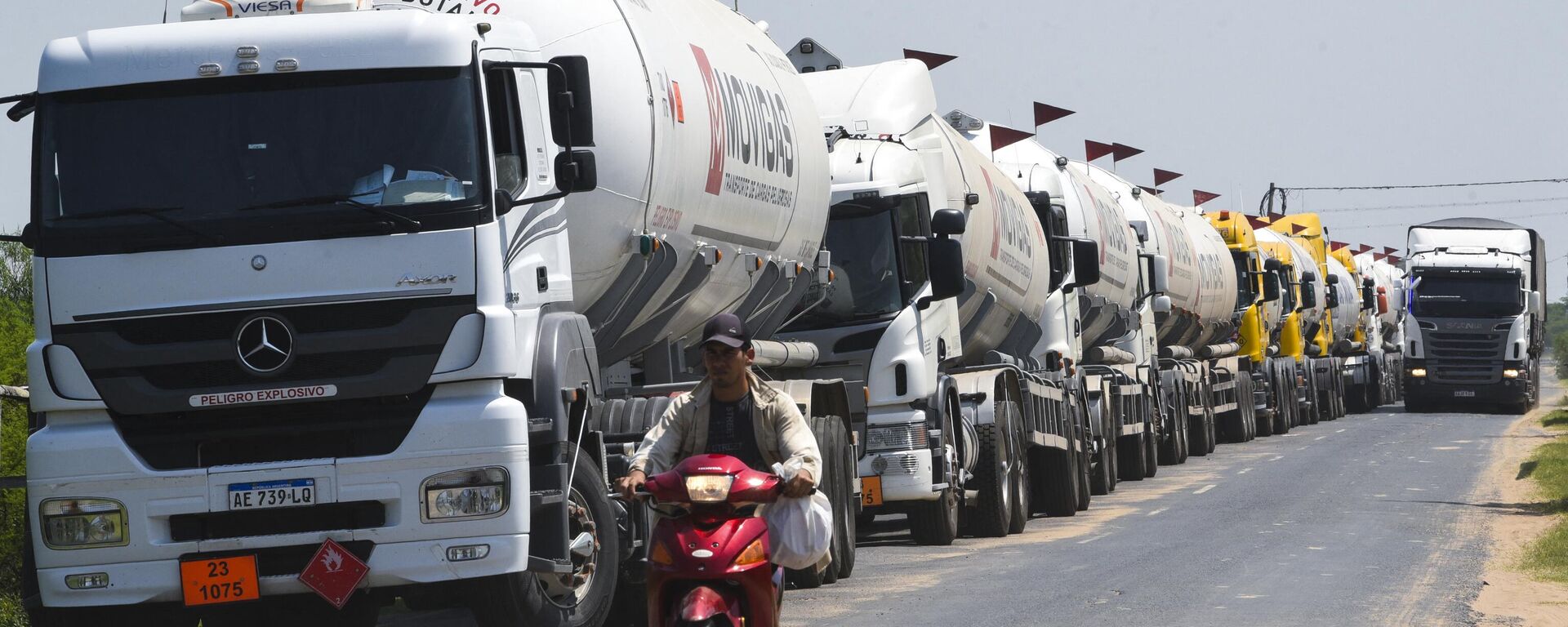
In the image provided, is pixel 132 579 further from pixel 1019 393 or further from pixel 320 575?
A: pixel 1019 393

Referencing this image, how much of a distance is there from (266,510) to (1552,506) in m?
14.8

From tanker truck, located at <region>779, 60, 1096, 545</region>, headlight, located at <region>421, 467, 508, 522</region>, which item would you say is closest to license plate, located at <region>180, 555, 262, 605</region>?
headlight, located at <region>421, 467, 508, 522</region>

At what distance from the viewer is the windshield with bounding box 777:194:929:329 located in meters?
15.0

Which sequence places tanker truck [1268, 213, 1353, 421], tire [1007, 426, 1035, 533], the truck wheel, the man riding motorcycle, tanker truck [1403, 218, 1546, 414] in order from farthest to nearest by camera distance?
tanker truck [1403, 218, 1546, 414], tanker truck [1268, 213, 1353, 421], tire [1007, 426, 1035, 533], the truck wheel, the man riding motorcycle

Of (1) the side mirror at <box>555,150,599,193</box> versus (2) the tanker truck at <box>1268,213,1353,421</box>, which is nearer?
(1) the side mirror at <box>555,150,599,193</box>

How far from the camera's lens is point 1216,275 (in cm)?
3522

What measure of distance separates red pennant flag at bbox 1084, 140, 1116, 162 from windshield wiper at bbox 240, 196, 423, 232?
21018mm

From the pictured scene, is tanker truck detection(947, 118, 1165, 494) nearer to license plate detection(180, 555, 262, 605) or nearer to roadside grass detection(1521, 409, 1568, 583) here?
roadside grass detection(1521, 409, 1568, 583)

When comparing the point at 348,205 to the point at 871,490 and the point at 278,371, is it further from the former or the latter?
the point at 871,490

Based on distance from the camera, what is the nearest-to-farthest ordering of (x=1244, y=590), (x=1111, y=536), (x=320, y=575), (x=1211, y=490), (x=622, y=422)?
(x=320, y=575) < (x=622, y=422) < (x=1244, y=590) < (x=1111, y=536) < (x=1211, y=490)

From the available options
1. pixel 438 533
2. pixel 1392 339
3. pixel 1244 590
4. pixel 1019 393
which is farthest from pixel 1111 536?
pixel 1392 339

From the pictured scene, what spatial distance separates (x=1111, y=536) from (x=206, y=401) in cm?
976

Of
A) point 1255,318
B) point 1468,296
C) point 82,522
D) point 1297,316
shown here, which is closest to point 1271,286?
point 1255,318

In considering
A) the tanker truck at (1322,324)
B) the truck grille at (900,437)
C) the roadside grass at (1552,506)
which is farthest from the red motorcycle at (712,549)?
the tanker truck at (1322,324)
